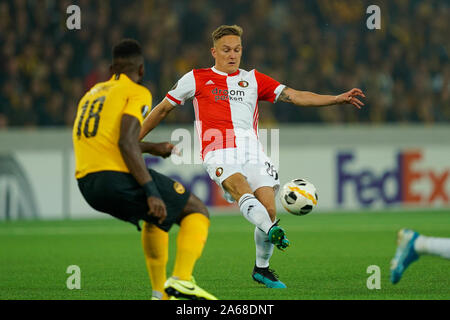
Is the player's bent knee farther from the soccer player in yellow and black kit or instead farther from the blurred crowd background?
the blurred crowd background

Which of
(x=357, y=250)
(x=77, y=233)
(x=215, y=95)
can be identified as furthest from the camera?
(x=77, y=233)

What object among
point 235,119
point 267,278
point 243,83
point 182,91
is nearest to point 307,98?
point 243,83

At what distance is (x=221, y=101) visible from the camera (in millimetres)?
7402

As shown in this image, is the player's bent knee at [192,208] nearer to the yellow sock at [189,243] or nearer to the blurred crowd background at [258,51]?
the yellow sock at [189,243]

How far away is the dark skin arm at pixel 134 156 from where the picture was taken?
17.6 feet

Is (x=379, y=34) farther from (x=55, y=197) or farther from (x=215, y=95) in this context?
(x=215, y=95)

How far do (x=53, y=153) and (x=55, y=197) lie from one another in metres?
0.80

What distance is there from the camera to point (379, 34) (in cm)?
1788

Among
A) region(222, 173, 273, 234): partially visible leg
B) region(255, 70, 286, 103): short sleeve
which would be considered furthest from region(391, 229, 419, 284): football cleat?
region(255, 70, 286, 103): short sleeve

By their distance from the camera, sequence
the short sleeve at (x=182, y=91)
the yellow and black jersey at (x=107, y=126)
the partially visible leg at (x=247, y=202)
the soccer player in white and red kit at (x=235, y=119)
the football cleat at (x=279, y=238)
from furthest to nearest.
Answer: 1. the short sleeve at (x=182, y=91)
2. the soccer player in white and red kit at (x=235, y=119)
3. the partially visible leg at (x=247, y=202)
4. the football cleat at (x=279, y=238)
5. the yellow and black jersey at (x=107, y=126)

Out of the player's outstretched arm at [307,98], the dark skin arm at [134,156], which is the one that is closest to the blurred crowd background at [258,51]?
the player's outstretched arm at [307,98]

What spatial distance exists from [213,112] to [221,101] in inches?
4.7

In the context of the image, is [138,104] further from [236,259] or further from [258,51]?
[258,51]
